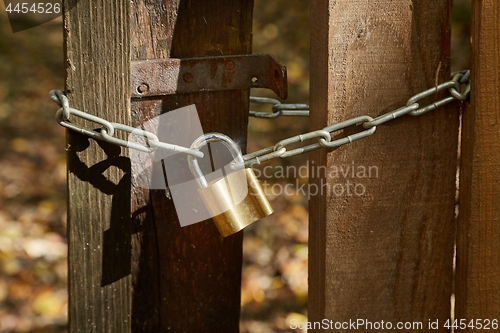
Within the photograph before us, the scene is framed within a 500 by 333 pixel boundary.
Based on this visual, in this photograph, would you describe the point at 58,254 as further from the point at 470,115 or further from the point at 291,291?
the point at 470,115

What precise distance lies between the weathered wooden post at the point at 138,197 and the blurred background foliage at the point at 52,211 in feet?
4.78

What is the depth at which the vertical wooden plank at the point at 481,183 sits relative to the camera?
41.6 inches

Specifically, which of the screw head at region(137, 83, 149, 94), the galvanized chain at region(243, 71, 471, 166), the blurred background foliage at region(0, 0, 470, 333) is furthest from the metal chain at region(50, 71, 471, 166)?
the blurred background foliage at region(0, 0, 470, 333)

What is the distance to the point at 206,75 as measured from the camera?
1139 millimetres

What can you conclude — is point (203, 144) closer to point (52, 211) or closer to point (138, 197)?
point (138, 197)

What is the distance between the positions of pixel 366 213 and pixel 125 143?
46 centimetres

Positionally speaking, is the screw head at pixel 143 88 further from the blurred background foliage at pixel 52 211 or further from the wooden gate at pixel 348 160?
the blurred background foliage at pixel 52 211

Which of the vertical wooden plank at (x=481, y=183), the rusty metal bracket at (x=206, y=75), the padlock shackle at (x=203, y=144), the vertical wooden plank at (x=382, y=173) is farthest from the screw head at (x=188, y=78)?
the vertical wooden plank at (x=481, y=183)

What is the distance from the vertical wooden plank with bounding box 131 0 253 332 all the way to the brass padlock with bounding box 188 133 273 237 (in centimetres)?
10

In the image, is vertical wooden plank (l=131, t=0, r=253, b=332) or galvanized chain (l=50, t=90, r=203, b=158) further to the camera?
vertical wooden plank (l=131, t=0, r=253, b=332)

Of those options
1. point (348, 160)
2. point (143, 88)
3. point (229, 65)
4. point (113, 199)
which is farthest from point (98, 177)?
point (348, 160)

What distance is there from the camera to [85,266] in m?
1.10

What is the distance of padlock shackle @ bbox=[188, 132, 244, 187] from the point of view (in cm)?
108

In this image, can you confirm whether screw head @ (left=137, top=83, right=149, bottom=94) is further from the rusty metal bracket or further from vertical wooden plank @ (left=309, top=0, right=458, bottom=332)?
vertical wooden plank @ (left=309, top=0, right=458, bottom=332)
